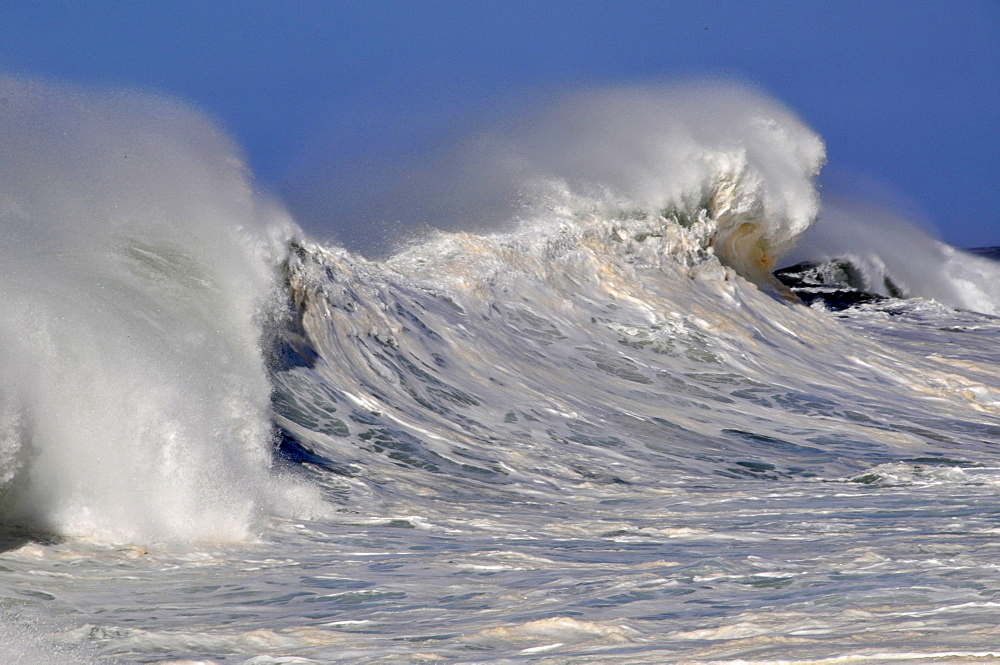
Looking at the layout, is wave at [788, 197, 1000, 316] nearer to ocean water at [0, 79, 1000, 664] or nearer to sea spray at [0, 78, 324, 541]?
ocean water at [0, 79, 1000, 664]

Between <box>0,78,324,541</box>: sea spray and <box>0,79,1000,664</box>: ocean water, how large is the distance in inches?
0.6

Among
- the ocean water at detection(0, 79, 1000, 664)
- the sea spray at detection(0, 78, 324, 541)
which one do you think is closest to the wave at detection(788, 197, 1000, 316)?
the ocean water at detection(0, 79, 1000, 664)

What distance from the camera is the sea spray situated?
4039 mm

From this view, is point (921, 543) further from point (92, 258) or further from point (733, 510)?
point (92, 258)

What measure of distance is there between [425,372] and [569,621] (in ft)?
13.9

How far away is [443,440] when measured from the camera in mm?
6227

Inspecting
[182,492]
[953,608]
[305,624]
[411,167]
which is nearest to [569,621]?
[305,624]

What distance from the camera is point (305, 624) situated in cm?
312

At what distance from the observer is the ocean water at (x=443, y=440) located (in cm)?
305

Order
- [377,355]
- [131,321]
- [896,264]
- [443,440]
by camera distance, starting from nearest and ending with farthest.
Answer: [131,321] → [443,440] → [377,355] → [896,264]

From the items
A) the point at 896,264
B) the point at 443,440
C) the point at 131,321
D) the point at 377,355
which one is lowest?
the point at 443,440

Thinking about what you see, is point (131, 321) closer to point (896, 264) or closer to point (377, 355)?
point (377, 355)

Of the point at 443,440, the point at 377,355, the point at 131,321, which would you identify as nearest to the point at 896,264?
the point at 377,355

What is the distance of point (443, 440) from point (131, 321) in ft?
6.65
